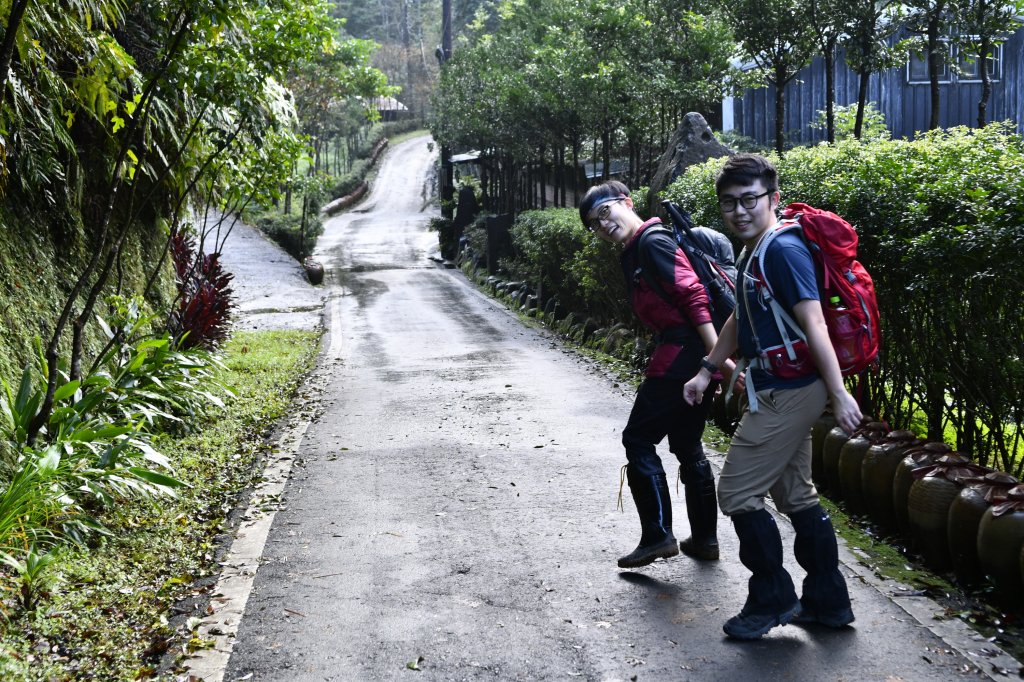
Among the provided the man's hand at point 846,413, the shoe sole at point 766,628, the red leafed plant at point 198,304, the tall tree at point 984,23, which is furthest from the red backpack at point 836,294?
the tall tree at point 984,23

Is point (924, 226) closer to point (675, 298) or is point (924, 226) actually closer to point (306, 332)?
point (675, 298)

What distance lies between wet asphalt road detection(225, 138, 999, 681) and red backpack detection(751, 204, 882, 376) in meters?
1.24

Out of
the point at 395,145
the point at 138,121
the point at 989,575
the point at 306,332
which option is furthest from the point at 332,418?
the point at 395,145

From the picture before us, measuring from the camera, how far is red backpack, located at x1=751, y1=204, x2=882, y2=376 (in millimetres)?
4168

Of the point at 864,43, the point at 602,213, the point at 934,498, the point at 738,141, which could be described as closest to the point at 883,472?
Answer: the point at 934,498

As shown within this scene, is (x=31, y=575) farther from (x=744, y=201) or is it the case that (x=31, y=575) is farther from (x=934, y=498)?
(x=934, y=498)

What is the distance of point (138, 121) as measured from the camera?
741 cm

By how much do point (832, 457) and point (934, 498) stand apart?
4.35 feet

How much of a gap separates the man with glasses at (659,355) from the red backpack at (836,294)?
2.64 feet

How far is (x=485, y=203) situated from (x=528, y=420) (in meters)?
24.5

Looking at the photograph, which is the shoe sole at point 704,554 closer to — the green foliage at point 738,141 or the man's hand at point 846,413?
the man's hand at point 846,413

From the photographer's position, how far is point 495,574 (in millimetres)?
5438

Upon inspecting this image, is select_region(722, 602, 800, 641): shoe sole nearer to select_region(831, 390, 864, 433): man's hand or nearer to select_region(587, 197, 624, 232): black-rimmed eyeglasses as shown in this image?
select_region(831, 390, 864, 433): man's hand

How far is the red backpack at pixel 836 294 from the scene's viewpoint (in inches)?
164
